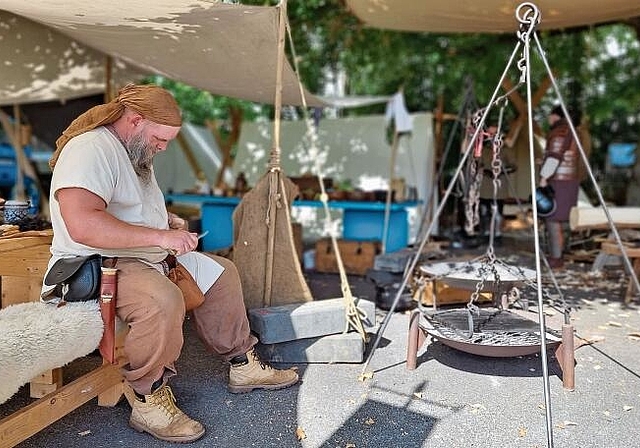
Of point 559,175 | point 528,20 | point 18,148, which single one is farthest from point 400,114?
point 18,148

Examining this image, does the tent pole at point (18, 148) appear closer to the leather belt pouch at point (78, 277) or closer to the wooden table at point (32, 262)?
the wooden table at point (32, 262)

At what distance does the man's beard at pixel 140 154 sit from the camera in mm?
2582

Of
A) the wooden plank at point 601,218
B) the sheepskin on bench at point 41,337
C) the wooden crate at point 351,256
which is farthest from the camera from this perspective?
the wooden crate at point 351,256

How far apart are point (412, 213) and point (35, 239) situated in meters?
5.66

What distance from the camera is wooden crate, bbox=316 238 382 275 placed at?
6312 millimetres

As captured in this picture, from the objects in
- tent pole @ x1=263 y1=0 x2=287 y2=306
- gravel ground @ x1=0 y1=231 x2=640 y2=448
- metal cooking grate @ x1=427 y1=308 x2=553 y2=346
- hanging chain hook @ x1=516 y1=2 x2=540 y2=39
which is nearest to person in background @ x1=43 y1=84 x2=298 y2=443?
gravel ground @ x1=0 y1=231 x2=640 y2=448

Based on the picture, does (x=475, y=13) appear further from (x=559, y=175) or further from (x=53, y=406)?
(x=53, y=406)

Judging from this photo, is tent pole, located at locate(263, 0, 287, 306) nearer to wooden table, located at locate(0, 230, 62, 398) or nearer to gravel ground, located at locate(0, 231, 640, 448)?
gravel ground, located at locate(0, 231, 640, 448)

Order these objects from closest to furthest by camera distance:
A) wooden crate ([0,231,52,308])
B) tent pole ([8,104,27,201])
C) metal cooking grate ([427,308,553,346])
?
wooden crate ([0,231,52,308])
metal cooking grate ([427,308,553,346])
tent pole ([8,104,27,201])

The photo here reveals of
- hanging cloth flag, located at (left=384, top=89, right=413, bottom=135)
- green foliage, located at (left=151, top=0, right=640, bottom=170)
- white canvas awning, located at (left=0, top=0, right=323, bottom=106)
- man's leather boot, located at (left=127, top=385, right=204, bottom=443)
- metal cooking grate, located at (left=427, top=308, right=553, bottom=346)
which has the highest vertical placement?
green foliage, located at (left=151, top=0, right=640, bottom=170)

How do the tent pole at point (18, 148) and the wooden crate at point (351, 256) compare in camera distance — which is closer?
the wooden crate at point (351, 256)

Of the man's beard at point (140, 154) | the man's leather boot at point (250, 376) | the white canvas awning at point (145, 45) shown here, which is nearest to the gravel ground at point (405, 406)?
the man's leather boot at point (250, 376)

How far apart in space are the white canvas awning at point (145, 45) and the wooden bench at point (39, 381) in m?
1.41

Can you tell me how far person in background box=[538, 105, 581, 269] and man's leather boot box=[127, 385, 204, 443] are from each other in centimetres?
503
